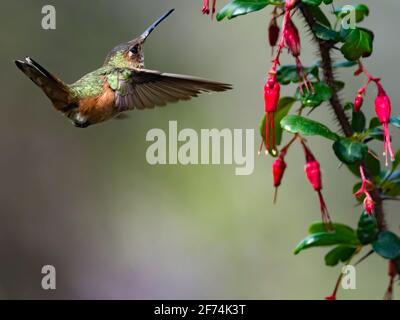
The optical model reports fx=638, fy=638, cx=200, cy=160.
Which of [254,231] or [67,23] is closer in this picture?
[254,231]

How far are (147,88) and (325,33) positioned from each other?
662 millimetres

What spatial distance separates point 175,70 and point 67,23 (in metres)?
0.79

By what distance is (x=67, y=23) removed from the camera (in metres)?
4.30

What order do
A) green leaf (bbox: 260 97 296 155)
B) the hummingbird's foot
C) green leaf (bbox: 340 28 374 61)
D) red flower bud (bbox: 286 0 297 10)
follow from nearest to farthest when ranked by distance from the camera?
red flower bud (bbox: 286 0 297 10)
green leaf (bbox: 340 28 374 61)
green leaf (bbox: 260 97 296 155)
the hummingbird's foot

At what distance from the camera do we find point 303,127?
168 cm

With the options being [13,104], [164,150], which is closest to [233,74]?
[164,150]

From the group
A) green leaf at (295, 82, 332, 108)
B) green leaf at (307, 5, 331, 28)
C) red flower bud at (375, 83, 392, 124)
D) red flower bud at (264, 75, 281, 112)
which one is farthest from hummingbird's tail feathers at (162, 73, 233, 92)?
red flower bud at (375, 83, 392, 124)

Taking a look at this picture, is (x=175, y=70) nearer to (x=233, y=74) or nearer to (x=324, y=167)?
(x=233, y=74)

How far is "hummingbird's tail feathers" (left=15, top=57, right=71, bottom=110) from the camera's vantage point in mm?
1874

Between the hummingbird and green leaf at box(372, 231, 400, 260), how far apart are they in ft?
2.36

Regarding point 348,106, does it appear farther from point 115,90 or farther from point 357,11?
point 115,90

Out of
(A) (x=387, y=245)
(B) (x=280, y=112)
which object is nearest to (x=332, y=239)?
(A) (x=387, y=245)

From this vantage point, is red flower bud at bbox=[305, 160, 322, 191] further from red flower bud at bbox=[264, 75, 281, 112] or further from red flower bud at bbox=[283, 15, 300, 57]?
red flower bud at bbox=[283, 15, 300, 57]

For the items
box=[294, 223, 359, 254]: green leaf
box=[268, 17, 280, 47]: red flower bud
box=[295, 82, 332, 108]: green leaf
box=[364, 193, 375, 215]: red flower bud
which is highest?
box=[268, 17, 280, 47]: red flower bud
